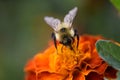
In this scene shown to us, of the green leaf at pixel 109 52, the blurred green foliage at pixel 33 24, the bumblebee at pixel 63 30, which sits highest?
the blurred green foliage at pixel 33 24

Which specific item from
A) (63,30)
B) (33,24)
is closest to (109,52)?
(63,30)

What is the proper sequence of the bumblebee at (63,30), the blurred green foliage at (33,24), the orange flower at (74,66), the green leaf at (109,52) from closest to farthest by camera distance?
the green leaf at (109,52) → the orange flower at (74,66) → the bumblebee at (63,30) → the blurred green foliage at (33,24)

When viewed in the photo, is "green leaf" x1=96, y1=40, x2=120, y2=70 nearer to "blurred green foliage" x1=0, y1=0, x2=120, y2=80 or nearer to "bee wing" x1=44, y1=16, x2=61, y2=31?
"bee wing" x1=44, y1=16, x2=61, y2=31

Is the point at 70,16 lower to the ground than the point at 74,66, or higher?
higher

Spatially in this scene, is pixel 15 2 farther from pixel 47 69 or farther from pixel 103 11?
pixel 47 69

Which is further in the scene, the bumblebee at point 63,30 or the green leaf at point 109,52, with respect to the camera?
the bumblebee at point 63,30

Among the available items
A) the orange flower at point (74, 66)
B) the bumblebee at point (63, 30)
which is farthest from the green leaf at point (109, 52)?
the bumblebee at point (63, 30)

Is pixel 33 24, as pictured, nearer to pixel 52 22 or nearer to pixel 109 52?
pixel 52 22

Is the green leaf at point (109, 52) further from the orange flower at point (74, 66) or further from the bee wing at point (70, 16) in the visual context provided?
the bee wing at point (70, 16)
